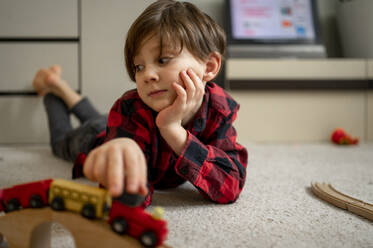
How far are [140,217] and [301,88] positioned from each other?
1371 mm

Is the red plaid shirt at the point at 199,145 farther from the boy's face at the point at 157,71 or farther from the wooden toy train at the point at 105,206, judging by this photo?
the wooden toy train at the point at 105,206

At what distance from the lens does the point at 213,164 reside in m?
0.58

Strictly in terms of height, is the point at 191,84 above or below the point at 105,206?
above

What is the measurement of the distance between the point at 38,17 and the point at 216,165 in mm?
422

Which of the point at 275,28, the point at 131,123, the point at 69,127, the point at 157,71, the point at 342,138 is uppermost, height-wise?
the point at 275,28

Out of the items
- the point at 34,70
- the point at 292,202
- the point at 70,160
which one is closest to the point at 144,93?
the point at 292,202

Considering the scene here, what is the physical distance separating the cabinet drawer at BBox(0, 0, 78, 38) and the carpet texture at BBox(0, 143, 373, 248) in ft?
1.08

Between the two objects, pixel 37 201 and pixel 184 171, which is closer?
pixel 37 201

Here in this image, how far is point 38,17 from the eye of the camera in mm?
572

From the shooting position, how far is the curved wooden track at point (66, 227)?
31 centimetres

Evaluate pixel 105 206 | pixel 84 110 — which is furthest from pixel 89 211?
pixel 84 110

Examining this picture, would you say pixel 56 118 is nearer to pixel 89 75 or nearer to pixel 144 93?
pixel 89 75

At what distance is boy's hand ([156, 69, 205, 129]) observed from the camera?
0.48 metres

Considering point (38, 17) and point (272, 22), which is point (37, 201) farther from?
point (272, 22)
